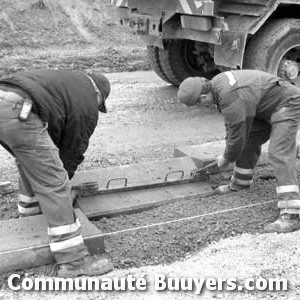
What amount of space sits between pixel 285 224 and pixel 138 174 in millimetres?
1513

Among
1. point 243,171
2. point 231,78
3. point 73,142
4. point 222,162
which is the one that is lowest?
point 243,171

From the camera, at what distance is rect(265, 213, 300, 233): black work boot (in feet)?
14.5

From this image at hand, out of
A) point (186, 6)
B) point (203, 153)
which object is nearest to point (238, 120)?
point (203, 153)

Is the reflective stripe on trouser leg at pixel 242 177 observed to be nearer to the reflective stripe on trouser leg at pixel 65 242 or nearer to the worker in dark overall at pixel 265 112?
the worker in dark overall at pixel 265 112

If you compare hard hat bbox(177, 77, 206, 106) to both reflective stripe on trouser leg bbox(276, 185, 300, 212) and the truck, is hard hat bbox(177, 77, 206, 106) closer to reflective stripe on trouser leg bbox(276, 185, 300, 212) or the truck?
reflective stripe on trouser leg bbox(276, 185, 300, 212)

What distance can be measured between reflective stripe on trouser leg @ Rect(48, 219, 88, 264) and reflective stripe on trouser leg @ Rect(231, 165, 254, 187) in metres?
1.86

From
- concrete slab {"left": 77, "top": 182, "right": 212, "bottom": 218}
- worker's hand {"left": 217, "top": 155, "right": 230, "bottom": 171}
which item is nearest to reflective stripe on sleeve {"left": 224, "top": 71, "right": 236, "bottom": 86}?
worker's hand {"left": 217, "top": 155, "right": 230, "bottom": 171}

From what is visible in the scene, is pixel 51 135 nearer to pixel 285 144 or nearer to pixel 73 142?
pixel 73 142

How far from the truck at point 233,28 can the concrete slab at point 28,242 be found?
374cm

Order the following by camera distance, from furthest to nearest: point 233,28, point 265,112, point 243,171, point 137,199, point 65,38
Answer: point 65,38 → point 233,28 → point 243,171 → point 137,199 → point 265,112

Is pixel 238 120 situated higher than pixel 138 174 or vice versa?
pixel 238 120

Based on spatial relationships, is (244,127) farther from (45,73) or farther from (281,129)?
(45,73)

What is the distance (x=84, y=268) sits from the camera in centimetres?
386

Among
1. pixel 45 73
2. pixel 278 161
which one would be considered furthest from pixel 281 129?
pixel 45 73
